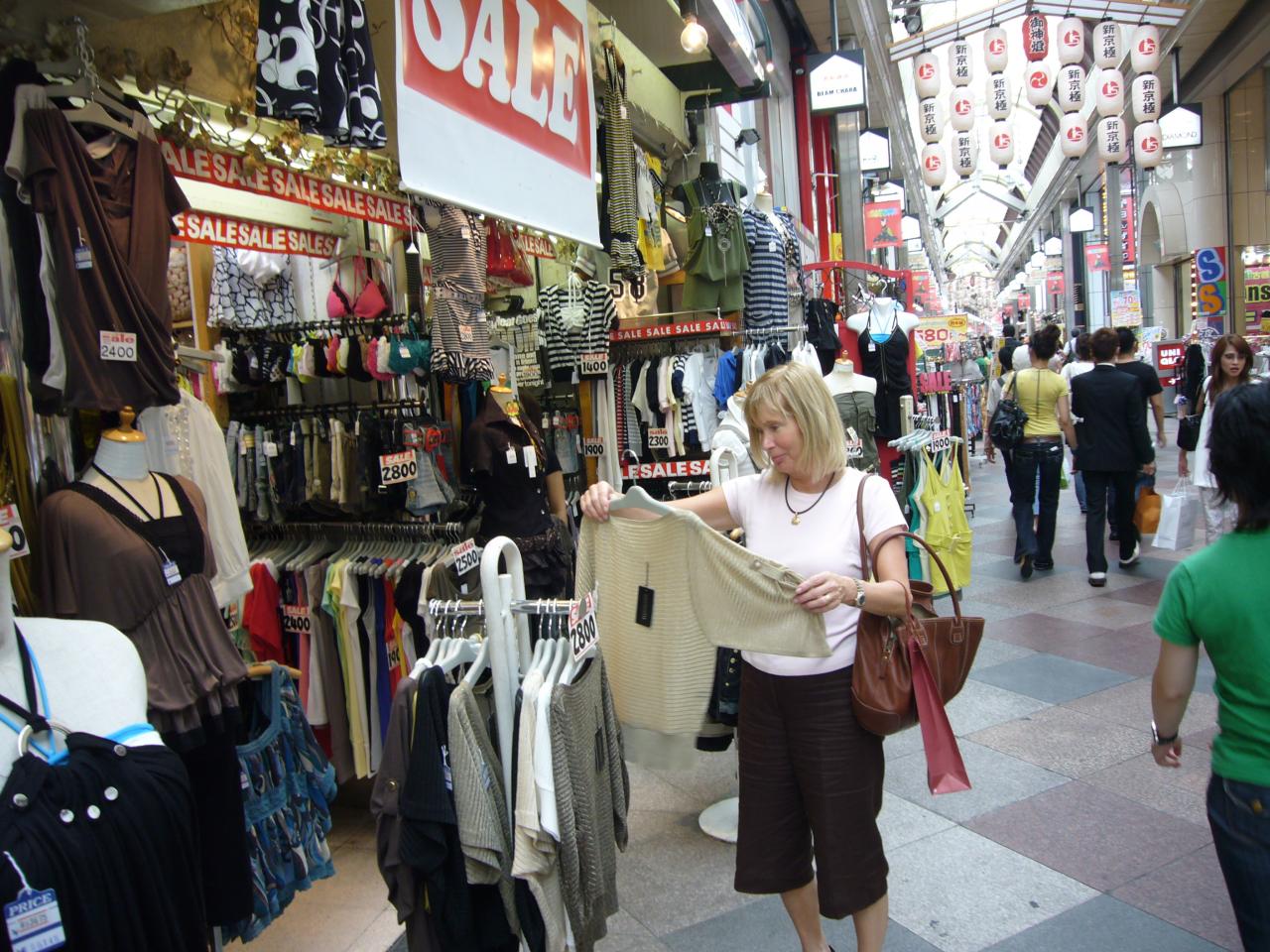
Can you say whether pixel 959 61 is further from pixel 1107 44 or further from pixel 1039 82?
pixel 1107 44

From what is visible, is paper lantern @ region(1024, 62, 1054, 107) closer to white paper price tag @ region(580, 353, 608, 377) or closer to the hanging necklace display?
white paper price tag @ region(580, 353, 608, 377)

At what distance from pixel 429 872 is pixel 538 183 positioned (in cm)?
220

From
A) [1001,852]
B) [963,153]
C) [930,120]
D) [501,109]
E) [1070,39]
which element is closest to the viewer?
[501,109]

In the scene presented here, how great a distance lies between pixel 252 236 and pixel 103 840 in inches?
144

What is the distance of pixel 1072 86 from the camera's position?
12977 mm

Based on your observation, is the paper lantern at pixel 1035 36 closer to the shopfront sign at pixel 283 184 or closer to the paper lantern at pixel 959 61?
the paper lantern at pixel 959 61

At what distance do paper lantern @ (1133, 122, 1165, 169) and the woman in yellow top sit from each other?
1008cm

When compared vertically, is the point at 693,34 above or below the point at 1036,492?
above

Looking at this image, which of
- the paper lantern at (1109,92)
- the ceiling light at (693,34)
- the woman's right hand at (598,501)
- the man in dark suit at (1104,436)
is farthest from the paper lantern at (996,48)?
the woman's right hand at (598,501)

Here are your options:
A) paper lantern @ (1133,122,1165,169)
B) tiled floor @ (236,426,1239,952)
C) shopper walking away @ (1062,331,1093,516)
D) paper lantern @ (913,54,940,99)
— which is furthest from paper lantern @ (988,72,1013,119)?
tiled floor @ (236,426,1239,952)

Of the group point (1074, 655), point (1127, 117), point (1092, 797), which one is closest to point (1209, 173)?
point (1127, 117)

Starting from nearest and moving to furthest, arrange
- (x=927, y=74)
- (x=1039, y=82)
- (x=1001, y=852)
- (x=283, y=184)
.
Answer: (x=1001, y=852) < (x=283, y=184) < (x=1039, y=82) < (x=927, y=74)

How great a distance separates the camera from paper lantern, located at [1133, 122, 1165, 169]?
1477cm

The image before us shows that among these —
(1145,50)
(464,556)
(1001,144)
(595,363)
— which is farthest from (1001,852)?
(1001,144)
